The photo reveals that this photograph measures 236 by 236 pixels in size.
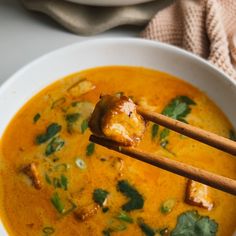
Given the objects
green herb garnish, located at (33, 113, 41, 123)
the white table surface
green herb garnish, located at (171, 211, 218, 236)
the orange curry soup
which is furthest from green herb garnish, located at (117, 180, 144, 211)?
the white table surface

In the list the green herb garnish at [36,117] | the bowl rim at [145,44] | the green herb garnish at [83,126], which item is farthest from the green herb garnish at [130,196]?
the bowl rim at [145,44]

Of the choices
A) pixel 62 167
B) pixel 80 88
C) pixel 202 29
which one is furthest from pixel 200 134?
pixel 202 29

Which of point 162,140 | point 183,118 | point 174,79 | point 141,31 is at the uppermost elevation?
point 141,31

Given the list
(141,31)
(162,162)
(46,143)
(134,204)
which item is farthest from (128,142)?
(141,31)

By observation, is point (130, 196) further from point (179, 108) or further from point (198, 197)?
point (179, 108)

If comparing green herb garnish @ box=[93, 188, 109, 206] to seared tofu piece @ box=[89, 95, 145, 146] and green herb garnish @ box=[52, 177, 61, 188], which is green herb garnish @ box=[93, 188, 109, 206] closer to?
green herb garnish @ box=[52, 177, 61, 188]

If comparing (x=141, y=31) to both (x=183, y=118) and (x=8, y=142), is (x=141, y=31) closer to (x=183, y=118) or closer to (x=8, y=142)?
(x=183, y=118)
